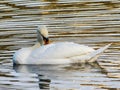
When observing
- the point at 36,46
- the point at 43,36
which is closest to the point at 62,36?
the point at 43,36

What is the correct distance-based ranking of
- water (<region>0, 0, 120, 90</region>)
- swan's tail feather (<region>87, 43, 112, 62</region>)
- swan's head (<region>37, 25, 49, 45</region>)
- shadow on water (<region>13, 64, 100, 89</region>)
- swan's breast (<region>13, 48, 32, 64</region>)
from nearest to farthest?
water (<region>0, 0, 120, 90</region>) → shadow on water (<region>13, 64, 100, 89</region>) → swan's tail feather (<region>87, 43, 112, 62</region>) → swan's breast (<region>13, 48, 32, 64</region>) → swan's head (<region>37, 25, 49, 45</region>)

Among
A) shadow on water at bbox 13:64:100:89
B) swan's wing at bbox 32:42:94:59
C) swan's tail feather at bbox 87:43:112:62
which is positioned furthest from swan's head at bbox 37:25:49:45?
swan's tail feather at bbox 87:43:112:62

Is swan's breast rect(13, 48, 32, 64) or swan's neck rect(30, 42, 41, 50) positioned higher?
swan's neck rect(30, 42, 41, 50)

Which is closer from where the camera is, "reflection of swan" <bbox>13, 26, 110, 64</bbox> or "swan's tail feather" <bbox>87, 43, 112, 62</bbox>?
"swan's tail feather" <bbox>87, 43, 112, 62</bbox>

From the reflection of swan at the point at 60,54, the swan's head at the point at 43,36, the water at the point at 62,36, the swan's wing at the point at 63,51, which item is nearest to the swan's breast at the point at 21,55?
the reflection of swan at the point at 60,54

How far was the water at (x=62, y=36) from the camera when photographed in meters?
12.2

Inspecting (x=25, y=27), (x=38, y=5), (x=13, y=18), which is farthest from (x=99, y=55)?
(x=38, y=5)

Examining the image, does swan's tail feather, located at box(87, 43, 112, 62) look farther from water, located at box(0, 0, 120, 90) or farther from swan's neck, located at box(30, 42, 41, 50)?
swan's neck, located at box(30, 42, 41, 50)

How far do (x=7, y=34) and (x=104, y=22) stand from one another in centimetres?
259

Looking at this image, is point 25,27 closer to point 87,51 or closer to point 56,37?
point 56,37

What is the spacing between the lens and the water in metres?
12.2

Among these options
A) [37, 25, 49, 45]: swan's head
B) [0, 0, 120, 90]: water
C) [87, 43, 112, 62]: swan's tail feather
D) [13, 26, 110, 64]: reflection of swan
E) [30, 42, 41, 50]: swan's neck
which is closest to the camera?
[0, 0, 120, 90]: water

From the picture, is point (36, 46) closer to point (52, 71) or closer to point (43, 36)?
point (43, 36)

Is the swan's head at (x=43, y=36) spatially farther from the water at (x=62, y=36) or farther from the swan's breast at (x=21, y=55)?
the water at (x=62, y=36)
